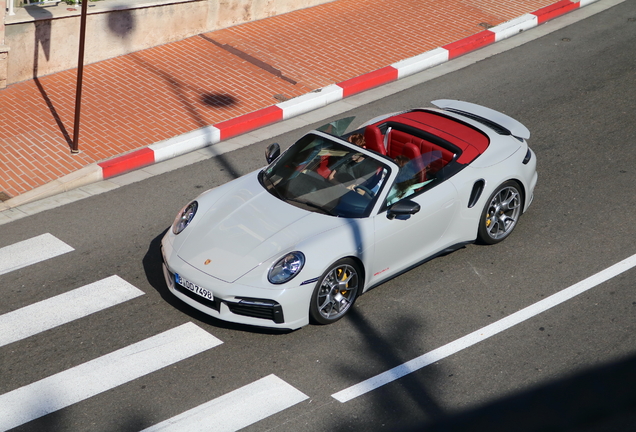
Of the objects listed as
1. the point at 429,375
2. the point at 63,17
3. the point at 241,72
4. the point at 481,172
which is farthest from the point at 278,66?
the point at 429,375

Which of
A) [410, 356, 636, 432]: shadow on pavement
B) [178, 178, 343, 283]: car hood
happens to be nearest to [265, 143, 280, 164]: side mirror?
[178, 178, 343, 283]: car hood

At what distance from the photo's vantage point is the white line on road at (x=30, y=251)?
292 inches

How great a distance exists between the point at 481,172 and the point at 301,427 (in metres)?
3.23

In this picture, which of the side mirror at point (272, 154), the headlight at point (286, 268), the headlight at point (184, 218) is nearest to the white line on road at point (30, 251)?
the headlight at point (184, 218)

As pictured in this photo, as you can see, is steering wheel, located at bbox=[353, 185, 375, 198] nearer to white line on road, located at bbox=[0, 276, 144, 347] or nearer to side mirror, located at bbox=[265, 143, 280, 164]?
side mirror, located at bbox=[265, 143, 280, 164]

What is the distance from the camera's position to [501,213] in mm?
7641

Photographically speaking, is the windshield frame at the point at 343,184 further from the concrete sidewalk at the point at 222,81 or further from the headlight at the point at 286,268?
the concrete sidewalk at the point at 222,81

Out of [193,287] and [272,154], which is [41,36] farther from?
[193,287]

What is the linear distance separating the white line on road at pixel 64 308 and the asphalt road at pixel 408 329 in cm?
10

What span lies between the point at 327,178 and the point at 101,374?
2.64 meters

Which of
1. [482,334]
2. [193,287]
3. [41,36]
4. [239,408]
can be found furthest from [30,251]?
[41,36]

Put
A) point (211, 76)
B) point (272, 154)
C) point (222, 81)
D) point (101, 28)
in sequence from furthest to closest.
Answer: point (101, 28) → point (211, 76) → point (222, 81) → point (272, 154)

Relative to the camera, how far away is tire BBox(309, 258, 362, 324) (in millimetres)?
6227

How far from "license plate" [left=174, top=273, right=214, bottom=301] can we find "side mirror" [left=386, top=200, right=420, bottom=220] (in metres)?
1.73
